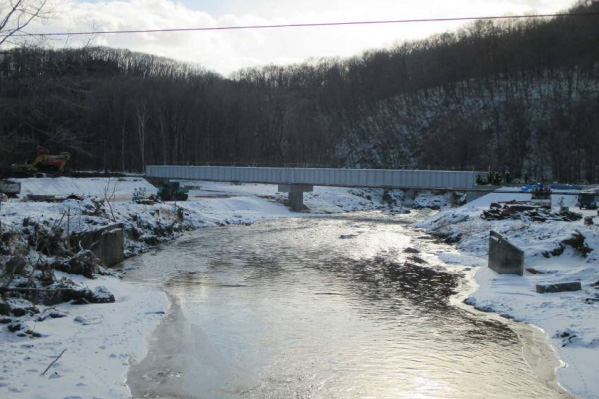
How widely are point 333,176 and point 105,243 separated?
117ft

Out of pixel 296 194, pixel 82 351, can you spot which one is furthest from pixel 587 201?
pixel 82 351

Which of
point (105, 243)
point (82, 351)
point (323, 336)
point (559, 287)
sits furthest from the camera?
point (105, 243)

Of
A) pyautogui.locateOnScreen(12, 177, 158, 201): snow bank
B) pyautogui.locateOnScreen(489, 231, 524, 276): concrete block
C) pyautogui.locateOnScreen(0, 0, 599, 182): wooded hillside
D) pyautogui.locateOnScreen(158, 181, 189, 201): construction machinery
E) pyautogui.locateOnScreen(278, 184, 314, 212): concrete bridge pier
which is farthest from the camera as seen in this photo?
pyautogui.locateOnScreen(0, 0, 599, 182): wooded hillside

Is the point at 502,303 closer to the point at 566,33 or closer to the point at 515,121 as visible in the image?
the point at 515,121

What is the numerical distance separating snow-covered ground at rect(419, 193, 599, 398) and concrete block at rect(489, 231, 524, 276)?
0.41 meters

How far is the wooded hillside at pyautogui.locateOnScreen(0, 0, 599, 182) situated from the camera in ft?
A: 279

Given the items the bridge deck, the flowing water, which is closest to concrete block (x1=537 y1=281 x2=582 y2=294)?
the flowing water

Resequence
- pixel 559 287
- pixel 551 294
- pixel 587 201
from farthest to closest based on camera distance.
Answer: pixel 587 201
pixel 559 287
pixel 551 294

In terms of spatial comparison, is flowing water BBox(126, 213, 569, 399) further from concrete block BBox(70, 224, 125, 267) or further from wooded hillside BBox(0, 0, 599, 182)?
wooded hillside BBox(0, 0, 599, 182)

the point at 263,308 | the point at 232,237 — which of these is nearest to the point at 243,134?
the point at 232,237

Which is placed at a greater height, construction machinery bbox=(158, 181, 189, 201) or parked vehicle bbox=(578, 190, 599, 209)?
parked vehicle bbox=(578, 190, 599, 209)

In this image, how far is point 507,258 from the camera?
68.9 feet

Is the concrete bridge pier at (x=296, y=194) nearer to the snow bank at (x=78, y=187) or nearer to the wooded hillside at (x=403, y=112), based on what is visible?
the snow bank at (x=78, y=187)

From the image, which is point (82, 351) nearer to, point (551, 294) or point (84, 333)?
point (84, 333)
